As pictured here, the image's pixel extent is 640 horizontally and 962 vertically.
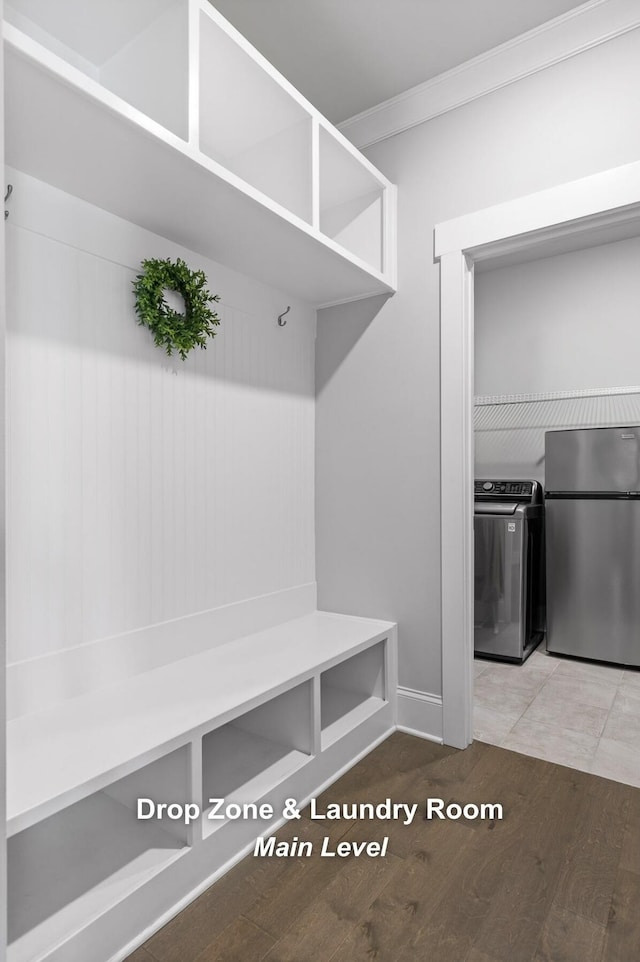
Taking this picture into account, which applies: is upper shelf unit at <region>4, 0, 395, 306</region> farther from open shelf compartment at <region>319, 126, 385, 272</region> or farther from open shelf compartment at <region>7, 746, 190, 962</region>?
open shelf compartment at <region>7, 746, 190, 962</region>

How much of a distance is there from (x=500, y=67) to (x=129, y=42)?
1324 millimetres

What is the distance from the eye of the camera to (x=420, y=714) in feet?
7.53

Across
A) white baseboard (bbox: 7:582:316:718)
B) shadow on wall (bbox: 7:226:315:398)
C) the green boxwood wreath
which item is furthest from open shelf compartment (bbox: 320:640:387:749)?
the green boxwood wreath

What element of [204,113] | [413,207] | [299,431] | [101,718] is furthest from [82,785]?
[413,207]

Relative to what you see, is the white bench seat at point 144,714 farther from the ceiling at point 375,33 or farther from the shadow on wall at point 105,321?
the ceiling at point 375,33

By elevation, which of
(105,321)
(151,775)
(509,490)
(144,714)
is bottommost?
(151,775)

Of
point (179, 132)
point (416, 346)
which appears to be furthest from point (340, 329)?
point (179, 132)

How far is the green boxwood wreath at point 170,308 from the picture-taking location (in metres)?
1.78

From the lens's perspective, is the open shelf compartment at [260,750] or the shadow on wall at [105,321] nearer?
the shadow on wall at [105,321]

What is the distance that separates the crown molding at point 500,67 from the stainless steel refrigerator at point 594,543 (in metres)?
1.91

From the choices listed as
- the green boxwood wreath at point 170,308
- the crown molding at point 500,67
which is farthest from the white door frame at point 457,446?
the green boxwood wreath at point 170,308

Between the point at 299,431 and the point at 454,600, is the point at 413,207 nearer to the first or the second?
the point at 299,431

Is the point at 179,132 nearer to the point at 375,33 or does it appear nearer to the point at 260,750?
the point at 375,33

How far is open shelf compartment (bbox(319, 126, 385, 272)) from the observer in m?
2.19
